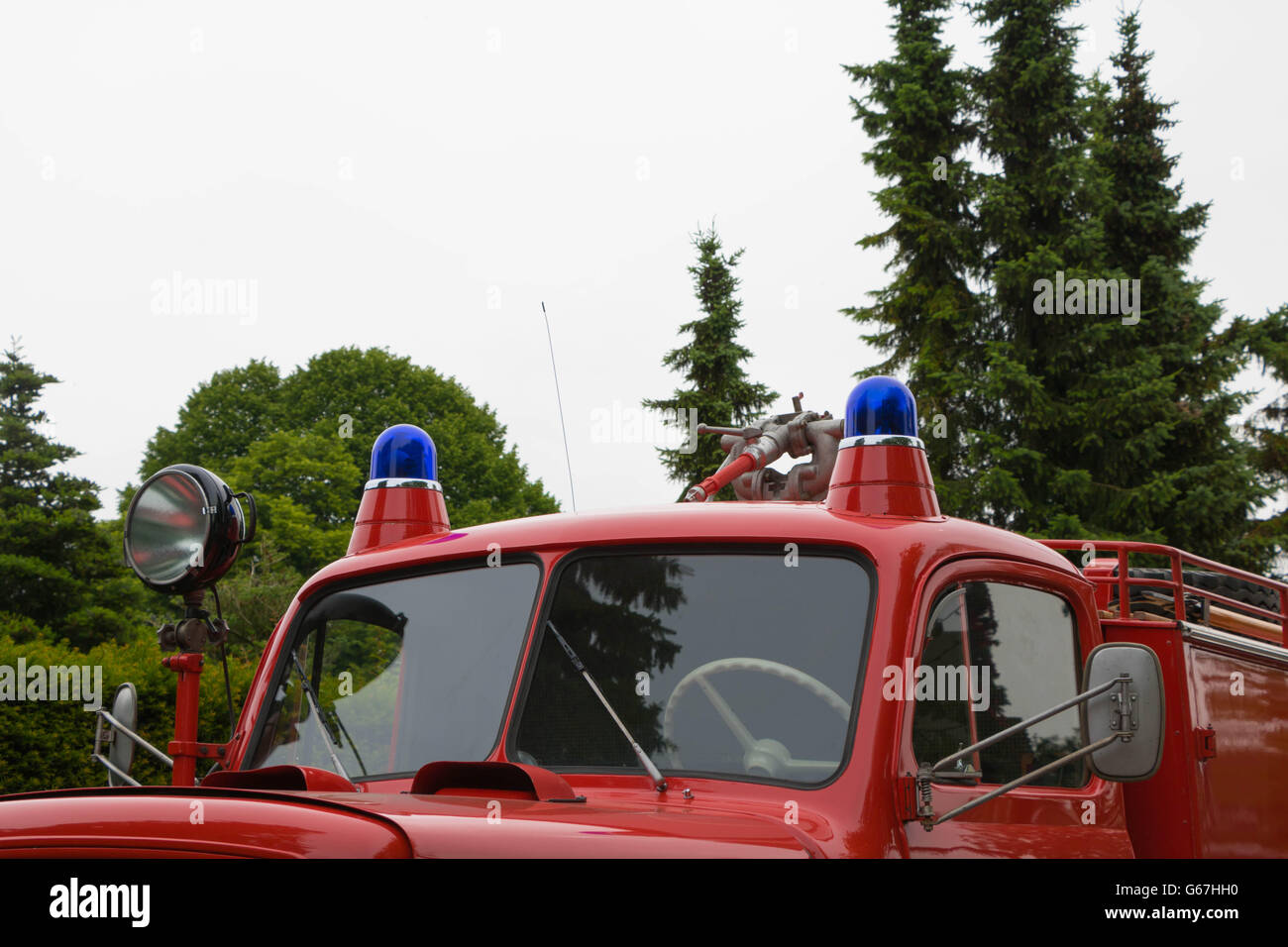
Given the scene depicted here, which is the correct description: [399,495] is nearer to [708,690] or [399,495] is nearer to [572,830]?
[708,690]

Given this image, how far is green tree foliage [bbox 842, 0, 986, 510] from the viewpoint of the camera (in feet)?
86.6

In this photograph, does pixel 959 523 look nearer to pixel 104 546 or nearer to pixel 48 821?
pixel 48 821

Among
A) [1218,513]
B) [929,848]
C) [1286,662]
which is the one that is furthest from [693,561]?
[1218,513]

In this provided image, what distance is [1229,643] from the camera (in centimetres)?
485

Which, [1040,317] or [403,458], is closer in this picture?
[403,458]

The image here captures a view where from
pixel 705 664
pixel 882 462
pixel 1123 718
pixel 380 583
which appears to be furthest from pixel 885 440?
pixel 380 583

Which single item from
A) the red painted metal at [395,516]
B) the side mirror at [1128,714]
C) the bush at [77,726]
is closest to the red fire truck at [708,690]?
the side mirror at [1128,714]

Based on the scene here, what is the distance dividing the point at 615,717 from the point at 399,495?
5.59ft

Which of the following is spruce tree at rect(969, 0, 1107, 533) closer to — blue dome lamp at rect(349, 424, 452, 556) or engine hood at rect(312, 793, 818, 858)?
blue dome lamp at rect(349, 424, 452, 556)

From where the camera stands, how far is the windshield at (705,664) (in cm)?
316

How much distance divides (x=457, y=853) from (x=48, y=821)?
24.9 inches

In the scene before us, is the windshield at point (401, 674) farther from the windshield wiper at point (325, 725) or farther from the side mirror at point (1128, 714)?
the side mirror at point (1128, 714)

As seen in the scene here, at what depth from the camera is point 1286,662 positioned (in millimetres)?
5395

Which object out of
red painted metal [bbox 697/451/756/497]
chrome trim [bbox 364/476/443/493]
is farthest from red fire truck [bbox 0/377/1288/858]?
red painted metal [bbox 697/451/756/497]
